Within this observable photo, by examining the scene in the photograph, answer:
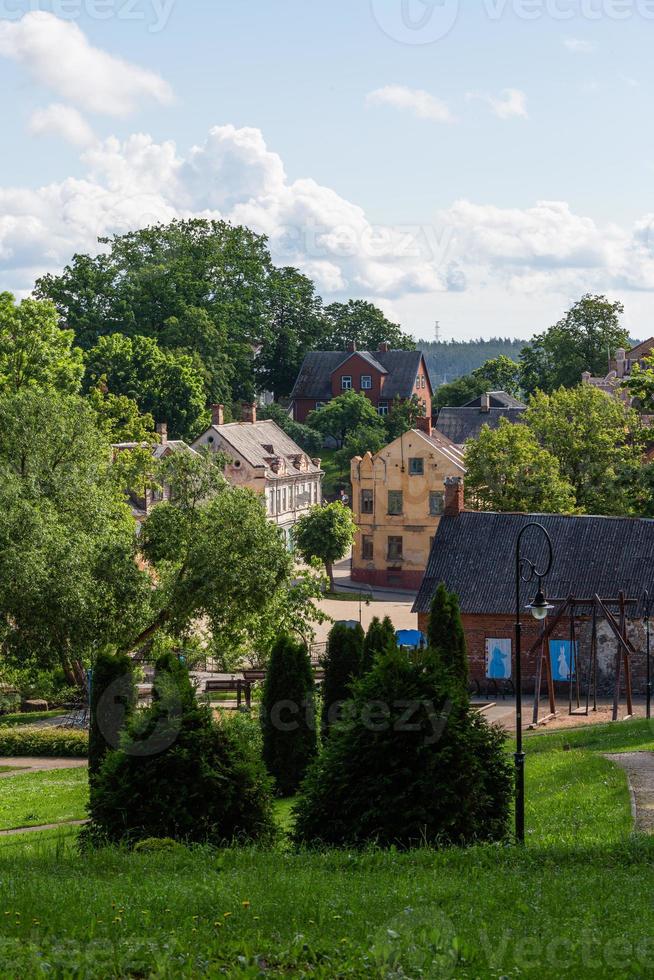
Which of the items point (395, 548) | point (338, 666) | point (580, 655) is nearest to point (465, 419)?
point (395, 548)

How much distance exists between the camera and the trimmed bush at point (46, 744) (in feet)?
109

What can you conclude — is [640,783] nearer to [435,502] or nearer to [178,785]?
[178,785]

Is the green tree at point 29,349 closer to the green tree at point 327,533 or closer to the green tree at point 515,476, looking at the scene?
the green tree at point 327,533

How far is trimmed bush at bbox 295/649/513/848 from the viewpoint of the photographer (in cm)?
1736

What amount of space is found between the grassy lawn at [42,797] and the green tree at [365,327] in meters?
97.1

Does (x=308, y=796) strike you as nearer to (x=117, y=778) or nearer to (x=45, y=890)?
(x=117, y=778)

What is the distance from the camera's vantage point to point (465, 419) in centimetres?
9769

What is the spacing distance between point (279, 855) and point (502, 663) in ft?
89.6

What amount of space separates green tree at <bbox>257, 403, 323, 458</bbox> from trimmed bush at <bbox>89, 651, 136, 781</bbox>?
72.8 m

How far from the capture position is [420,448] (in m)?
69.4

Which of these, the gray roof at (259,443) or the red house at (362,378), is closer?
the gray roof at (259,443)

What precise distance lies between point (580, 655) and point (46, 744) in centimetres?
1884

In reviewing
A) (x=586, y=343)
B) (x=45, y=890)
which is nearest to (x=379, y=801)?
(x=45, y=890)

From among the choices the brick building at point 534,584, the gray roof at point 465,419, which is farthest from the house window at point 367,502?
the gray roof at point 465,419
